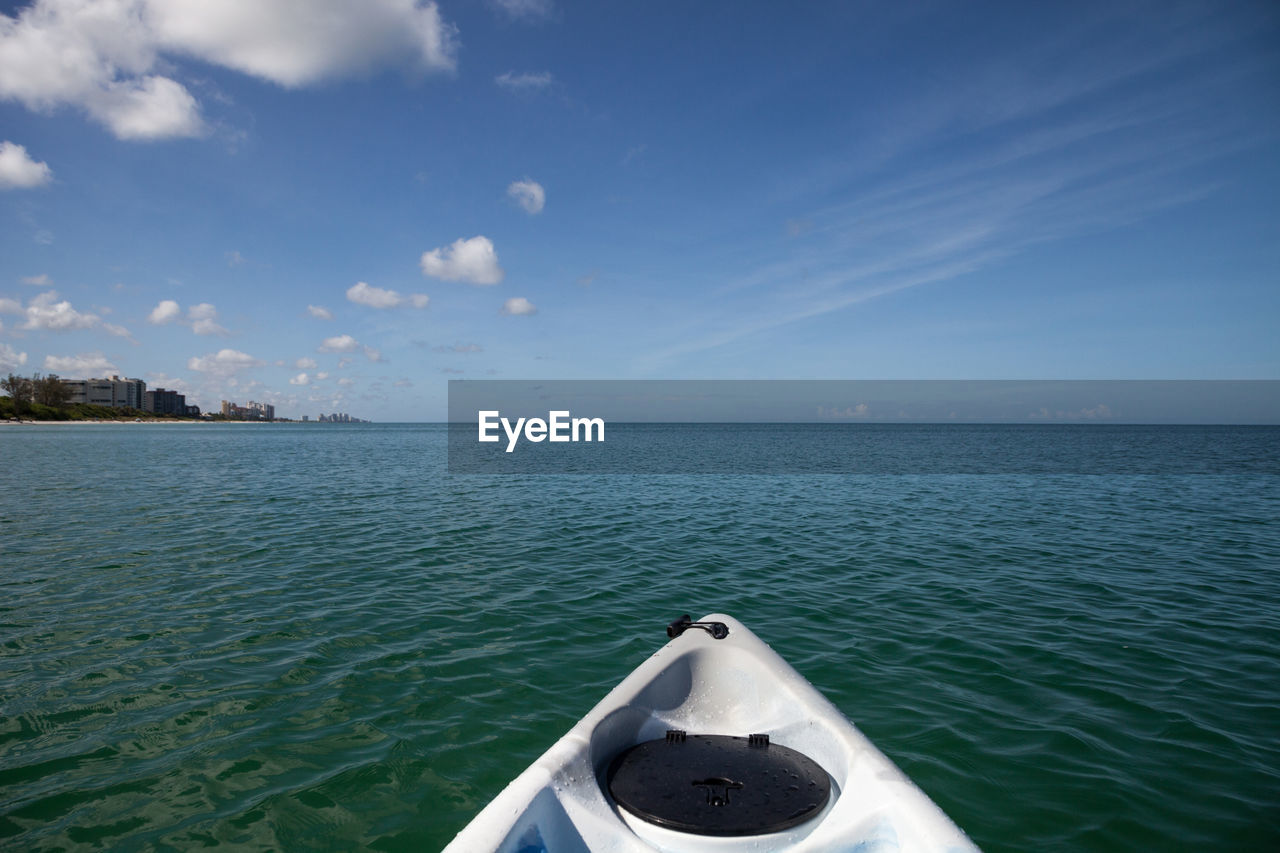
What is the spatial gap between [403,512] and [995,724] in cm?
1767

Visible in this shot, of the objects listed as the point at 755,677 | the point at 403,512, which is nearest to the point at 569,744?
the point at 755,677

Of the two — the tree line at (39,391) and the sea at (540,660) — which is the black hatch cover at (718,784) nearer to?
the sea at (540,660)

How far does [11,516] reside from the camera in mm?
17562

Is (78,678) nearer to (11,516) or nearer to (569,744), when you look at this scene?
(569,744)

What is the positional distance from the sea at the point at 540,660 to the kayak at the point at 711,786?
4.94 ft

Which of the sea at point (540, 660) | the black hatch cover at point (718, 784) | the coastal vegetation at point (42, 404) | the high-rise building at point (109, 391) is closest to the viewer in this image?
the black hatch cover at point (718, 784)

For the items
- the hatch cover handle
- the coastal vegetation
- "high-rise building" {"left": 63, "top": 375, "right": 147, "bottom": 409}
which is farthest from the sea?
"high-rise building" {"left": 63, "top": 375, "right": 147, "bottom": 409}

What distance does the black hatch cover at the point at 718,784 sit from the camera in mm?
3527

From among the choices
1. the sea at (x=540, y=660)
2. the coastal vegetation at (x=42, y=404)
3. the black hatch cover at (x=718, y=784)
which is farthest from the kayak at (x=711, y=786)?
the coastal vegetation at (x=42, y=404)

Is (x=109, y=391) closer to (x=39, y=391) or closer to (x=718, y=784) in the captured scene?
(x=39, y=391)

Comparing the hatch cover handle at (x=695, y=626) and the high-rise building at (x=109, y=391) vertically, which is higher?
the high-rise building at (x=109, y=391)

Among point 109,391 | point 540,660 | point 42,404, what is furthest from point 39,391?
point 540,660

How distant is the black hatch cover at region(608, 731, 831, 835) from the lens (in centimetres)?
353

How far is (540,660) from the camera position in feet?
25.1
